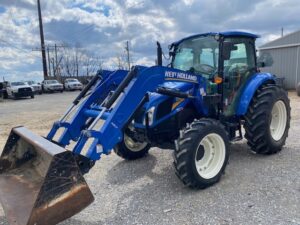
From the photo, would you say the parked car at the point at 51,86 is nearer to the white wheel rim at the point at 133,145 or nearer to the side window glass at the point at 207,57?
the white wheel rim at the point at 133,145

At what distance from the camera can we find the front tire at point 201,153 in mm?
4418

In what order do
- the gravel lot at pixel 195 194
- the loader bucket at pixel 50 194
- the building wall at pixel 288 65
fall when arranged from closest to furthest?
the loader bucket at pixel 50 194 < the gravel lot at pixel 195 194 < the building wall at pixel 288 65

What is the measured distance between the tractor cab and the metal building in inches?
620

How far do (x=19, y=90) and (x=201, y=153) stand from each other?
26.4 m

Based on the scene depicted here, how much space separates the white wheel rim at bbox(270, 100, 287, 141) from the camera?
6500 mm

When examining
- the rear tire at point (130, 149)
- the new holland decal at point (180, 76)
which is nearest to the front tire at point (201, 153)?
the new holland decal at point (180, 76)

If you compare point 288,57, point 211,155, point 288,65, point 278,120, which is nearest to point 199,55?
point 211,155

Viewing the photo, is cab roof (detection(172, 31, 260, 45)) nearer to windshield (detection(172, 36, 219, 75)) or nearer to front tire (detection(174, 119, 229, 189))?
windshield (detection(172, 36, 219, 75))

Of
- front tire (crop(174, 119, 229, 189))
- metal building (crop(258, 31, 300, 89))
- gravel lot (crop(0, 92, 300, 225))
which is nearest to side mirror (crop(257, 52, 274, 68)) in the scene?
gravel lot (crop(0, 92, 300, 225))

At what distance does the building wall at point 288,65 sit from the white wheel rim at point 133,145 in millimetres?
17854

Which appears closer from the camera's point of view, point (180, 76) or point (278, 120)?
point (180, 76)

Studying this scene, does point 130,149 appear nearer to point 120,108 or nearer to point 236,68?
point 120,108

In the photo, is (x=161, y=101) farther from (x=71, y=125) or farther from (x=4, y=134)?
(x=4, y=134)

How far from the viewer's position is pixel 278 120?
6598mm
